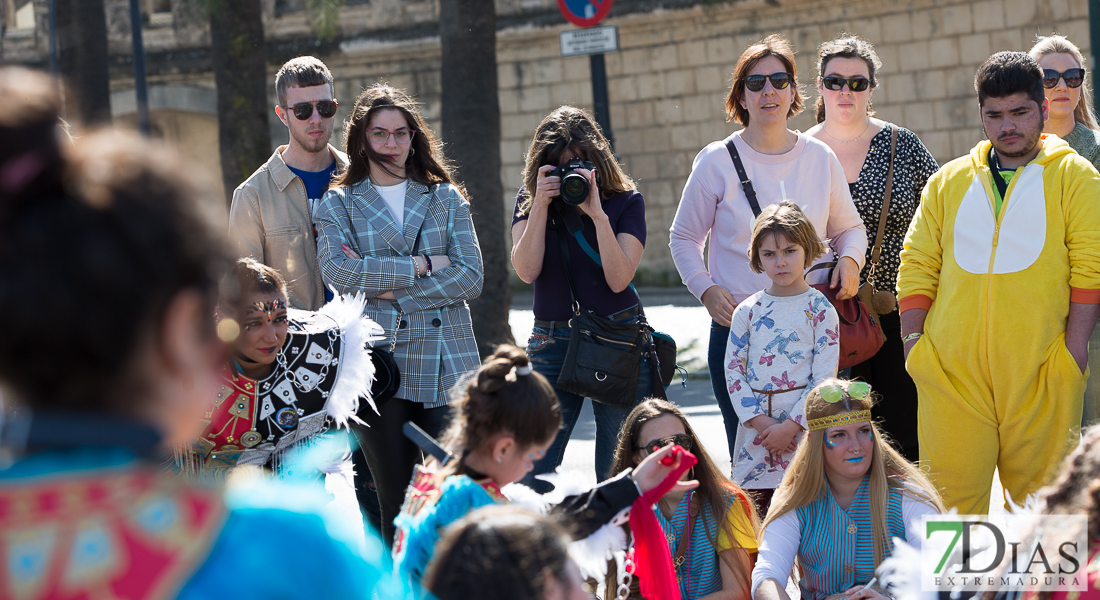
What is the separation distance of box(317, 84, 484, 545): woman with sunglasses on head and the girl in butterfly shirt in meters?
1.10

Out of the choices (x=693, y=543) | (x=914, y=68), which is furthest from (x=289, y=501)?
(x=914, y=68)

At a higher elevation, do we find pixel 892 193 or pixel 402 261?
pixel 892 193

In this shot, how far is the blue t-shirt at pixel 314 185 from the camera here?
4.38 metres

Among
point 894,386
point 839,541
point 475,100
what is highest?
point 475,100

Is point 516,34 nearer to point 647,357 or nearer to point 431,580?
point 647,357

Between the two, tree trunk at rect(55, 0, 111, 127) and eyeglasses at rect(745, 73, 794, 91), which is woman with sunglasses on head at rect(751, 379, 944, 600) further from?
tree trunk at rect(55, 0, 111, 127)

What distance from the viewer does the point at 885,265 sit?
16.0 ft

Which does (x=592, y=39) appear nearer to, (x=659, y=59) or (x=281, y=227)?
(x=281, y=227)

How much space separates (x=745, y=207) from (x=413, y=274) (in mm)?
1504

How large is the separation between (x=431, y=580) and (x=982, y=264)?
280 cm

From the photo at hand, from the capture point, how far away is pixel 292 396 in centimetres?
336

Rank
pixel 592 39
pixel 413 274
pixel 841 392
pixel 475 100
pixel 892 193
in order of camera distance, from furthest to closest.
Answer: pixel 475 100
pixel 592 39
pixel 892 193
pixel 413 274
pixel 841 392

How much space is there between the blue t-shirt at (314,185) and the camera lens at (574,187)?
3.23 feet

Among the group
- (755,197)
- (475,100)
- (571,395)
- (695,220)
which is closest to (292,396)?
(571,395)
